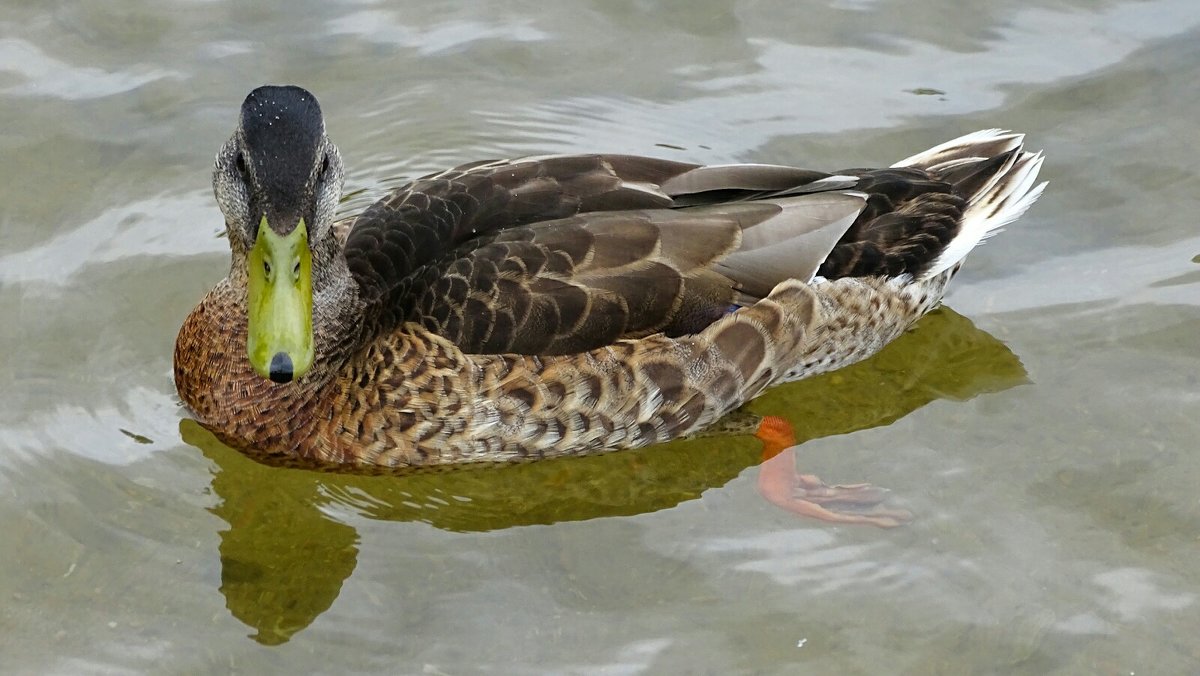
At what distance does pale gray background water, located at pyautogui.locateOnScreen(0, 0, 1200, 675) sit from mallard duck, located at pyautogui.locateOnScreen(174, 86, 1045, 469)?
276 mm

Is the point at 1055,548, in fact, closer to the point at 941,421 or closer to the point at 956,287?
the point at 941,421

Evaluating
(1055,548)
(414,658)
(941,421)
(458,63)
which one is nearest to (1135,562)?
(1055,548)

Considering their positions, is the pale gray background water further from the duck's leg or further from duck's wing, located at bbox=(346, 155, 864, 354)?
duck's wing, located at bbox=(346, 155, 864, 354)

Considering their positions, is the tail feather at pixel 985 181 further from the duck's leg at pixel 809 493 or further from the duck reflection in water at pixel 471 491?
the duck's leg at pixel 809 493

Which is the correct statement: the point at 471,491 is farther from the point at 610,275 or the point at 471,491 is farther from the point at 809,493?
the point at 809,493

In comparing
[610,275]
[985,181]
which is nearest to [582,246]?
[610,275]

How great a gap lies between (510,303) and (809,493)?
1614mm

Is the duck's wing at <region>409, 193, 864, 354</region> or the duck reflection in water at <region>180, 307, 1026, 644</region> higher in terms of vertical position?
the duck's wing at <region>409, 193, 864, 354</region>

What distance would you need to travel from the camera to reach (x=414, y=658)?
6.36 meters

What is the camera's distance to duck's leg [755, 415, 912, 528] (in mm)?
7086

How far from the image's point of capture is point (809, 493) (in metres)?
7.25

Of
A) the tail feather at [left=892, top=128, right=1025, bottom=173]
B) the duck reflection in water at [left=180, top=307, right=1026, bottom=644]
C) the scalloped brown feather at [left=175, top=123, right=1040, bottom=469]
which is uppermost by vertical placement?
the tail feather at [left=892, top=128, right=1025, bottom=173]

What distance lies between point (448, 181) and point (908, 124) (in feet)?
10.6

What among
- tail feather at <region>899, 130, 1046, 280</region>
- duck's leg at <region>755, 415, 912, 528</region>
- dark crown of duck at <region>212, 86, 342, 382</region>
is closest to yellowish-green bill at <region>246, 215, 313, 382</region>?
dark crown of duck at <region>212, 86, 342, 382</region>
